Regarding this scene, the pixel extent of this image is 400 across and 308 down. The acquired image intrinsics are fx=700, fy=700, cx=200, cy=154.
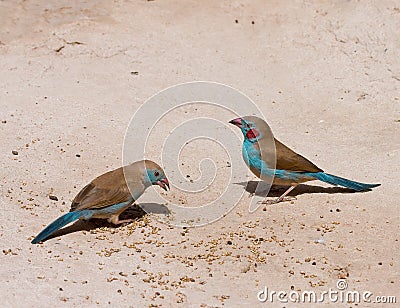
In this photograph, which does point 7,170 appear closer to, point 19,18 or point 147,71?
point 147,71

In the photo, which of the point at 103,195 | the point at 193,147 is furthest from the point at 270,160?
the point at 103,195

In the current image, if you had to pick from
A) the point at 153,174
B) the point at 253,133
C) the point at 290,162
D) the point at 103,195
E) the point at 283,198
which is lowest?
the point at 103,195

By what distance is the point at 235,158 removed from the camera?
307 inches

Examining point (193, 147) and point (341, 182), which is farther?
point (193, 147)

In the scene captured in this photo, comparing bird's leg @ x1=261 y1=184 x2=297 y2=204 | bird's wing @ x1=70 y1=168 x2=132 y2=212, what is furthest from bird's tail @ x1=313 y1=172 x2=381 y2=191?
bird's wing @ x1=70 y1=168 x2=132 y2=212

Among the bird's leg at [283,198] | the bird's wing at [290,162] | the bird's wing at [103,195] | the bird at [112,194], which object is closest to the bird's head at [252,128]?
the bird's wing at [290,162]

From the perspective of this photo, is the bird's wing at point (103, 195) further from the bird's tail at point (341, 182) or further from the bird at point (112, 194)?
the bird's tail at point (341, 182)

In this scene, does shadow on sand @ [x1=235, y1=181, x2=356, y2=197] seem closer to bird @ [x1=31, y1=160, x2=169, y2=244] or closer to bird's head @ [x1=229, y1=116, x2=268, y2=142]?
bird's head @ [x1=229, y1=116, x2=268, y2=142]

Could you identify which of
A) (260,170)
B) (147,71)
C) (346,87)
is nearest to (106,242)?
(260,170)

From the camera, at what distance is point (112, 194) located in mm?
6012

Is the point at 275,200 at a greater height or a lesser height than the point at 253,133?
lesser

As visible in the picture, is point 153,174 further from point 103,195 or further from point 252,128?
point 252,128

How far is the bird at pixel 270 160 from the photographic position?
6.64m

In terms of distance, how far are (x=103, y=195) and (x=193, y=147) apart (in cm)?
212
